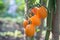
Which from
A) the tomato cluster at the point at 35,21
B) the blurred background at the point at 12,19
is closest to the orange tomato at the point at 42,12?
the tomato cluster at the point at 35,21

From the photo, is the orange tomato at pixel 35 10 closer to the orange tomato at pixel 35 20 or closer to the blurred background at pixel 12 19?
the orange tomato at pixel 35 20

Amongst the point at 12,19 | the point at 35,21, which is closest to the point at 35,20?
the point at 35,21

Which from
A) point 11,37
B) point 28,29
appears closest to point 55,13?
point 28,29

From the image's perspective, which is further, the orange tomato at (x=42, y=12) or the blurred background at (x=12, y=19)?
the blurred background at (x=12, y=19)

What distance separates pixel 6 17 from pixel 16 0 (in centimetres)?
38

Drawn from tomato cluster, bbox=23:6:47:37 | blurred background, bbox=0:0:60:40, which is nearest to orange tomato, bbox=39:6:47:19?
tomato cluster, bbox=23:6:47:37

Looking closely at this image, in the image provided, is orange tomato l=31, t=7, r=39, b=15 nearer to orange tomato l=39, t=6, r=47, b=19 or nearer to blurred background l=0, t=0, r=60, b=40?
orange tomato l=39, t=6, r=47, b=19

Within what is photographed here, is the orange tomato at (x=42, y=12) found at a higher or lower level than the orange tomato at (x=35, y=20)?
higher

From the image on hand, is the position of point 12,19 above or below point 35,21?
above

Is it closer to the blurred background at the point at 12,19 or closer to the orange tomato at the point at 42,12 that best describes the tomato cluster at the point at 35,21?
the orange tomato at the point at 42,12

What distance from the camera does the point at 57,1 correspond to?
0.71m

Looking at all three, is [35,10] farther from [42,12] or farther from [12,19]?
[12,19]

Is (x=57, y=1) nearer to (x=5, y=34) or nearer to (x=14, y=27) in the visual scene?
(x=5, y=34)

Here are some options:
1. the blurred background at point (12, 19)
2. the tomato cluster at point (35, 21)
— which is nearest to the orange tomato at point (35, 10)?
the tomato cluster at point (35, 21)
